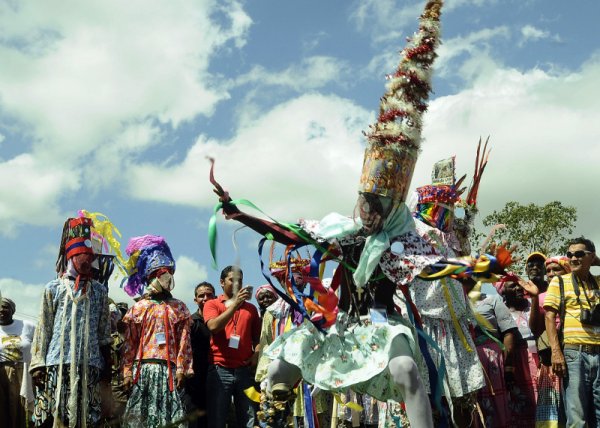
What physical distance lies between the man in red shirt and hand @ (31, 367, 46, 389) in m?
1.65

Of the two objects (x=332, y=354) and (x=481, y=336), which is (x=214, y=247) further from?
(x=481, y=336)

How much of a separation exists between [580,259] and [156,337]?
150 inches

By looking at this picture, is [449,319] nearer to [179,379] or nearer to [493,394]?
[493,394]

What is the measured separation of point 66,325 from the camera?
7086 mm

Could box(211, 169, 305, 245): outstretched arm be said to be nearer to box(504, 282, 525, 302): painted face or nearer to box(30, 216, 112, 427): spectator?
box(30, 216, 112, 427): spectator

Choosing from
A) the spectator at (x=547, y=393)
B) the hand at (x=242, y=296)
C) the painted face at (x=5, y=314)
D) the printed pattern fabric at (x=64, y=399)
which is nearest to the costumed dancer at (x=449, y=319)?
the spectator at (x=547, y=393)

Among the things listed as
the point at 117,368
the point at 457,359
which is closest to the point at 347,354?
the point at 457,359

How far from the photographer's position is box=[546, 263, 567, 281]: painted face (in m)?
8.29

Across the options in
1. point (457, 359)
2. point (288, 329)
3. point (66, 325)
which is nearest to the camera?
point (457, 359)

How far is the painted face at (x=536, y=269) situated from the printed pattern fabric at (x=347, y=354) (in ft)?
12.4

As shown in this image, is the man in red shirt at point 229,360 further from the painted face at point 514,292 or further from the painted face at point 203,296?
the painted face at point 514,292

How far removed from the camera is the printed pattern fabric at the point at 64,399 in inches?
268

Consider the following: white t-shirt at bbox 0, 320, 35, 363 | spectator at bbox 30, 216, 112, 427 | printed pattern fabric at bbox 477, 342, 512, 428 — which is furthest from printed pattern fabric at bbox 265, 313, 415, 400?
white t-shirt at bbox 0, 320, 35, 363

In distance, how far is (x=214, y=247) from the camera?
5160 millimetres
